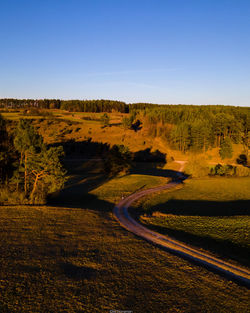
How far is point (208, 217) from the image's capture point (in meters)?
24.6

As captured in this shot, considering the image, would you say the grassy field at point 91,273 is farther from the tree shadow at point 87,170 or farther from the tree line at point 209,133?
the tree line at point 209,133

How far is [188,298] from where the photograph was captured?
9555 millimetres

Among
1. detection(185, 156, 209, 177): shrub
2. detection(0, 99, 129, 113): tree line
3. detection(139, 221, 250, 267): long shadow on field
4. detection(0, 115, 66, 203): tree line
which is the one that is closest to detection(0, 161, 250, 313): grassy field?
detection(139, 221, 250, 267): long shadow on field

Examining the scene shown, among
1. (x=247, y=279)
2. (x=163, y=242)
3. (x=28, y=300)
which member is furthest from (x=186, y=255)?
(x=28, y=300)

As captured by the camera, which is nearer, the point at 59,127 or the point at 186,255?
the point at 186,255

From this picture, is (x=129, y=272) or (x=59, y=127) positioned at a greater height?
(x=59, y=127)

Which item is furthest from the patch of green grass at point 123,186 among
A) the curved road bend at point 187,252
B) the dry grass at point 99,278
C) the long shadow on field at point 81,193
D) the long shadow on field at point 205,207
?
Result: the dry grass at point 99,278

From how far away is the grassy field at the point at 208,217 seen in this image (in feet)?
56.3

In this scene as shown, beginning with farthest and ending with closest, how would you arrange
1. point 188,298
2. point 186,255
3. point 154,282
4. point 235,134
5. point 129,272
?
point 235,134 < point 186,255 < point 129,272 < point 154,282 < point 188,298

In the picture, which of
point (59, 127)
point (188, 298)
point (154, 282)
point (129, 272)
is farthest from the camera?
point (59, 127)

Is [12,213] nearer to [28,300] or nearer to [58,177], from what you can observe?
[58,177]

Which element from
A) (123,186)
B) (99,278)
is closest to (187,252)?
(99,278)

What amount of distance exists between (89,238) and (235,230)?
14.2 m

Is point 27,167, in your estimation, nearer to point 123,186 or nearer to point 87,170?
point 123,186
